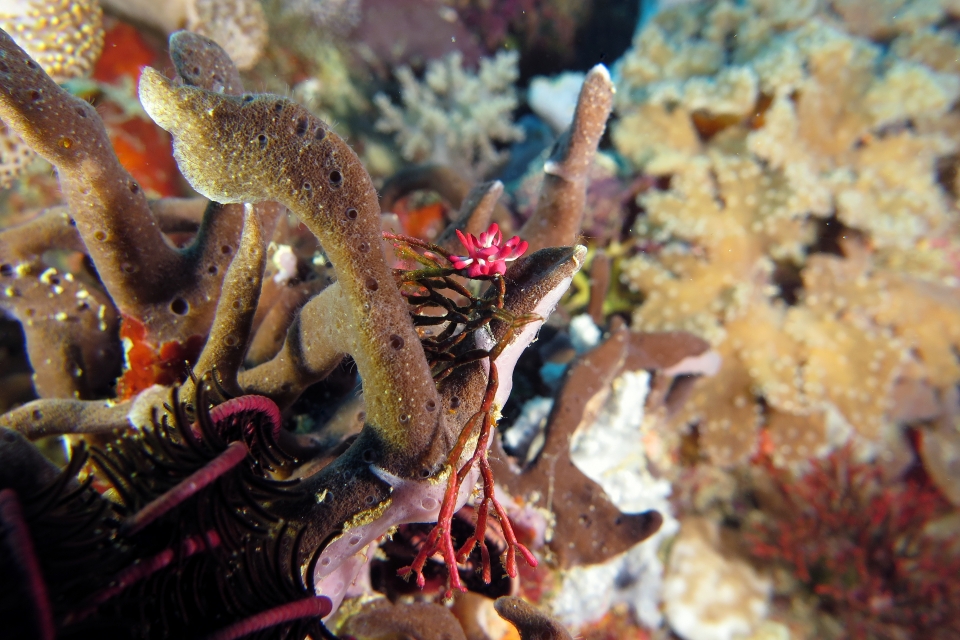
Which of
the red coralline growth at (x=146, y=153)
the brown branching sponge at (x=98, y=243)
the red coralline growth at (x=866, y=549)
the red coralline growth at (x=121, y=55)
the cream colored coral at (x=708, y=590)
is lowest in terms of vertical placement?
the red coralline growth at (x=866, y=549)

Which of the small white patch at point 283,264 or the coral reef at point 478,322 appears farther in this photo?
the small white patch at point 283,264

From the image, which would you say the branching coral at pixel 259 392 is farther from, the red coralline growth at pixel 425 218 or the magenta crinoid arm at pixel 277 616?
the red coralline growth at pixel 425 218

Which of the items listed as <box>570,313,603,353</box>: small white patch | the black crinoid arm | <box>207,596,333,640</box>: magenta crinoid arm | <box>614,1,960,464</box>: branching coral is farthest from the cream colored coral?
the black crinoid arm

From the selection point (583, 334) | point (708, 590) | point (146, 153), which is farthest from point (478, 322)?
point (708, 590)

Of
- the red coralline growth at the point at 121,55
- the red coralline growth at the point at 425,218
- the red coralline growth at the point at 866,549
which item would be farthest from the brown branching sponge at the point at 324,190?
the red coralline growth at the point at 866,549

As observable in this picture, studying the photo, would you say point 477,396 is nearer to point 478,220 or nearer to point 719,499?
point 478,220

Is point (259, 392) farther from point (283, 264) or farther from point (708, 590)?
point (708, 590)
